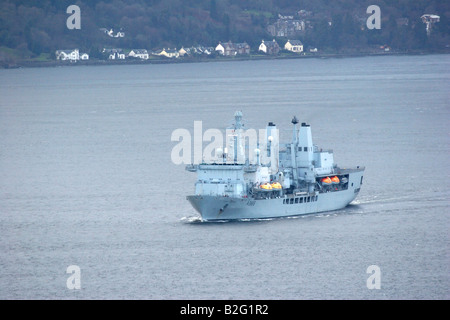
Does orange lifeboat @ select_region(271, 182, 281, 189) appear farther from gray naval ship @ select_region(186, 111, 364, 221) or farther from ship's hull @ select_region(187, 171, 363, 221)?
ship's hull @ select_region(187, 171, 363, 221)

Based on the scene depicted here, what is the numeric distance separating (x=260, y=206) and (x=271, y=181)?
3.10 m

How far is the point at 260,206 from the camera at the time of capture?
6988cm

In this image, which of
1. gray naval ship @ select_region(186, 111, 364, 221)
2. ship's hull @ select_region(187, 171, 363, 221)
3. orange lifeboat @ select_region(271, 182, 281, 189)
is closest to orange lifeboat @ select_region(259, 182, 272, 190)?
gray naval ship @ select_region(186, 111, 364, 221)

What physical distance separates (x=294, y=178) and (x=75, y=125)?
6291 cm

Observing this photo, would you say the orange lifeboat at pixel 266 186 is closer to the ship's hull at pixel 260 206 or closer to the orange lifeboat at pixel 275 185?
the orange lifeboat at pixel 275 185

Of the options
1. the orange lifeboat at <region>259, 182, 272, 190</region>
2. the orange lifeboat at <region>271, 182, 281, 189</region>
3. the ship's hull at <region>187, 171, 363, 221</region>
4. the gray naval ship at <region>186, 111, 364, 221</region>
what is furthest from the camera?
the orange lifeboat at <region>271, 182, 281, 189</region>

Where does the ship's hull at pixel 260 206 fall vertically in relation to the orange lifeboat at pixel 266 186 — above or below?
below

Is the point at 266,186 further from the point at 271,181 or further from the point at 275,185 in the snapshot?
the point at 271,181

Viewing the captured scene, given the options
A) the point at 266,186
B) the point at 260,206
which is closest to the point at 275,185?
the point at 266,186

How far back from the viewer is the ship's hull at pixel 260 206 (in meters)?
68.7

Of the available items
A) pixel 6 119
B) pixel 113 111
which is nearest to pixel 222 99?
pixel 113 111

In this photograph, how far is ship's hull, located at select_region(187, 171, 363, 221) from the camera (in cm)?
6869

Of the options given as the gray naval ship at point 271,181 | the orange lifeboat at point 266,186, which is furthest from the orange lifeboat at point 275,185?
the orange lifeboat at point 266,186

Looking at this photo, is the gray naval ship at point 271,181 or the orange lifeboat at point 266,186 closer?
the gray naval ship at point 271,181
